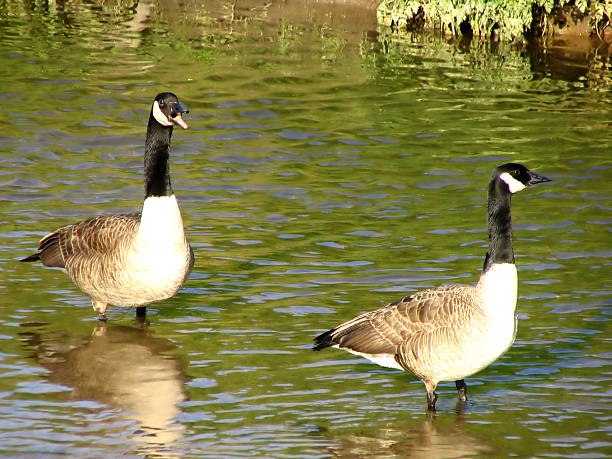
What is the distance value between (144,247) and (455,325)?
131 inches

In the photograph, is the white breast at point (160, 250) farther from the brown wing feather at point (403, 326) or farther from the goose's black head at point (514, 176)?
the goose's black head at point (514, 176)

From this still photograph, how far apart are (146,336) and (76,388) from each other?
140 centimetres

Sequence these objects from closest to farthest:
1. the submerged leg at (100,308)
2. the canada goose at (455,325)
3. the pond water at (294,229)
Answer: the canada goose at (455,325) → the pond water at (294,229) → the submerged leg at (100,308)

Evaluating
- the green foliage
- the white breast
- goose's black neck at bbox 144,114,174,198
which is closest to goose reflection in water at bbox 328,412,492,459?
the white breast

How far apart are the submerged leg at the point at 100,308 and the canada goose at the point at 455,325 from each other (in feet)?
9.24

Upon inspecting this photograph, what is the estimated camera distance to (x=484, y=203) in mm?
14195

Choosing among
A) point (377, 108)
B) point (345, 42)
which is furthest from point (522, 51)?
→ point (377, 108)

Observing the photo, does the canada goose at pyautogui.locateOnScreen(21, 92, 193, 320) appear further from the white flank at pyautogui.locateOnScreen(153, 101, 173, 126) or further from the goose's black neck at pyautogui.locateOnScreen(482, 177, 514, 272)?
the goose's black neck at pyautogui.locateOnScreen(482, 177, 514, 272)

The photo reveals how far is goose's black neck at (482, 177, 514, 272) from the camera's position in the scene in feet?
27.7

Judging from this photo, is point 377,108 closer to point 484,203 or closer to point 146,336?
point 484,203

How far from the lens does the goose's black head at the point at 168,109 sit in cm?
1020

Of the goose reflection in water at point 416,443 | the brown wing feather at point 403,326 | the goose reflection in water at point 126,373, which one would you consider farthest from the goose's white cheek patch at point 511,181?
the goose reflection in water at point 126,373

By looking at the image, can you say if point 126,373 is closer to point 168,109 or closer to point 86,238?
point 86,238

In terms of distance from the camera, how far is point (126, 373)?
9.38 m
